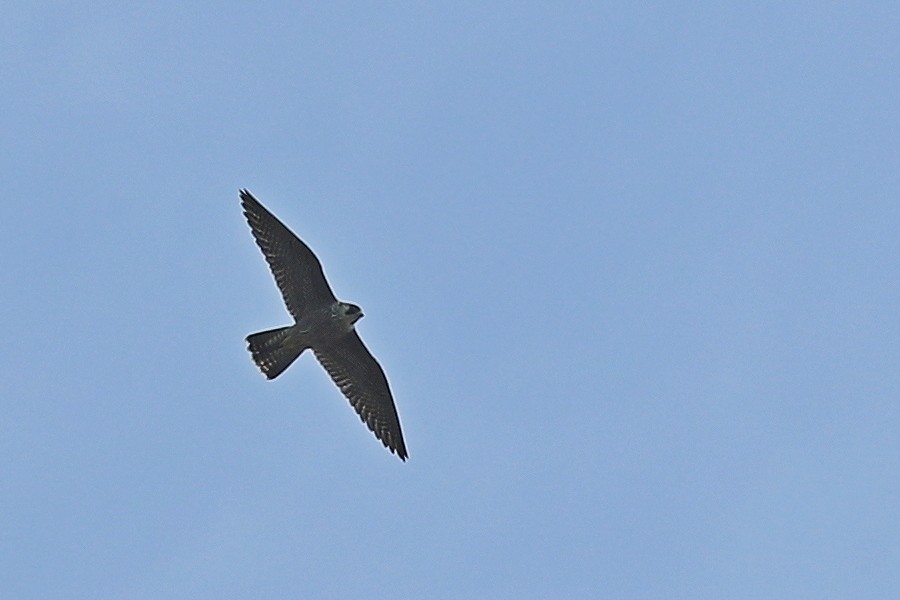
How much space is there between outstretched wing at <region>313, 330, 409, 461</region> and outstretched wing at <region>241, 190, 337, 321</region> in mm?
1308

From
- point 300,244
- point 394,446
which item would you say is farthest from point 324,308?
point 394,446

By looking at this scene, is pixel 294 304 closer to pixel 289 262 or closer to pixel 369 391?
pixel 289 262

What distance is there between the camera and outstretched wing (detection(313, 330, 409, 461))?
29312 mm

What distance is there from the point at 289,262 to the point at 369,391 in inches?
116

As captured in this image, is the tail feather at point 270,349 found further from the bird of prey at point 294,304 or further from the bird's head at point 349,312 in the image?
the bird's head at point 349,312

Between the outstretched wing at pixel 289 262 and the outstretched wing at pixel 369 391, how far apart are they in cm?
131

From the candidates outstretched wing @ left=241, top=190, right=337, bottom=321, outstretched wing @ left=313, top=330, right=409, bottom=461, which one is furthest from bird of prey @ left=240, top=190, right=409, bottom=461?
outstretched wing @ left=313, top=330, right=409, bottom=461

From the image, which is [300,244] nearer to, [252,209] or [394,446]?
[252,209]

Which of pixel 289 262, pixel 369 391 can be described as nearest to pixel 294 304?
pixel 289 262

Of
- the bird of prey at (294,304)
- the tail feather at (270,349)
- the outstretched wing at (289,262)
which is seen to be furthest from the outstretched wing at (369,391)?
the outstretched wing at (289,262)

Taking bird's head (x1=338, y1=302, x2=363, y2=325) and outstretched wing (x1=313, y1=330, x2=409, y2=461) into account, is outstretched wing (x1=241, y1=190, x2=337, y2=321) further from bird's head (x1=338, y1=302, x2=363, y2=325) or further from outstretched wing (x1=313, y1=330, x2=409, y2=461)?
outstretched wing (x1=313, y1=330, x2=409, y2=461)

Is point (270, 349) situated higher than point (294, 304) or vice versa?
point (294, 304)

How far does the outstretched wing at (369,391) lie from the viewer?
1154 inches

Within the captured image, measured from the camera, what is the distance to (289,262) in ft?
92.4
